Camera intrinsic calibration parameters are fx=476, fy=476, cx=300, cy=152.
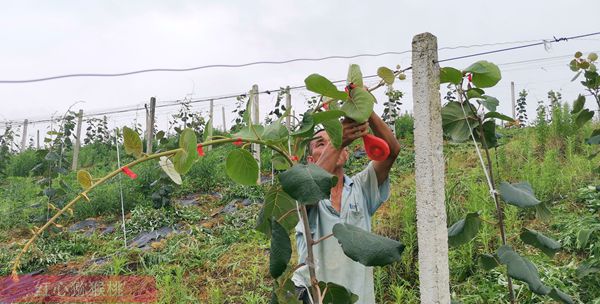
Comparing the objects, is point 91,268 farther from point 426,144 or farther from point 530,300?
point 426,144

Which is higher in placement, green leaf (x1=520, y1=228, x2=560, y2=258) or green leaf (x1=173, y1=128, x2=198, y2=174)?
green leaf (x1=173, y1=128, x2=198, y2=174)

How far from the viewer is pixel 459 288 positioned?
3004 millimetres

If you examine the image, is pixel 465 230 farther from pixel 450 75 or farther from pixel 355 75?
pixel 355 75

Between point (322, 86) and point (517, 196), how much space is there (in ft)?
1.88

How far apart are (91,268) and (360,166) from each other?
364 cm

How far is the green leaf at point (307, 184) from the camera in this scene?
80 cm

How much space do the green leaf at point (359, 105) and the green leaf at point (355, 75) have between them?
4 centimetres

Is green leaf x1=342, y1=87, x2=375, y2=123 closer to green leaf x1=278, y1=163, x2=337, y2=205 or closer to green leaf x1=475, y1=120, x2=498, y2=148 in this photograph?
green leaf x1=278, y1=163, x2=337, y2=205

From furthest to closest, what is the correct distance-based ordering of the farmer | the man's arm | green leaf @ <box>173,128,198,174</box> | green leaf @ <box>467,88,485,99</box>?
the farmer < the man's arm < green leaf @ <box>467,88,485,99</box> < green leaf @ <box>173,128,198,174</box>

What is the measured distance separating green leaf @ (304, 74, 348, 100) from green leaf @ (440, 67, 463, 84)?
0.33 m

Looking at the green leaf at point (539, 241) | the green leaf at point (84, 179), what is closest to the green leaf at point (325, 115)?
the green leaf at point (84, 179)

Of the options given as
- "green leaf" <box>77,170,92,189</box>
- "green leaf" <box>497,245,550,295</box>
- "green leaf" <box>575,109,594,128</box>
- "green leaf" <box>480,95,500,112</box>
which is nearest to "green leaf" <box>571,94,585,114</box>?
"green leaf" <box>575,109,594,128</box>

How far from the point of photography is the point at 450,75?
3.61ft

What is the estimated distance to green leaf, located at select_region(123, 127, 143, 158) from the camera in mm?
839
